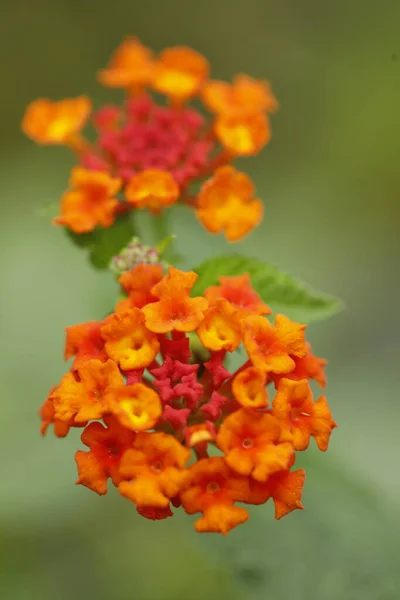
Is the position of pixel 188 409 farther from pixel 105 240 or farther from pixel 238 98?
pixel 238 98

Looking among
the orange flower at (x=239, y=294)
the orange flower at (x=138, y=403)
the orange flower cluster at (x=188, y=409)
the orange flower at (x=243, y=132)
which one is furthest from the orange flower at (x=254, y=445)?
the orange flower at (x=243, y=132)

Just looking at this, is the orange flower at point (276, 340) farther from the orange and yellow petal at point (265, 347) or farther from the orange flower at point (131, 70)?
the orange flower at point (131, 70)

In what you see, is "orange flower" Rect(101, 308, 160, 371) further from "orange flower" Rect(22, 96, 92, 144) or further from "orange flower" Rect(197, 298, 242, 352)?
"orange flower" Rect(22, 96, 92, 144)

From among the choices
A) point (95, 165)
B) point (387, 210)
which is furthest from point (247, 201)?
point (387, 210)

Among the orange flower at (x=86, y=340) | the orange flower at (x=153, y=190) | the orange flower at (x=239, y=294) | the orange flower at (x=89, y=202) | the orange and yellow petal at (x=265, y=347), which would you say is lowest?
the orange flower at (x=86, y=340)

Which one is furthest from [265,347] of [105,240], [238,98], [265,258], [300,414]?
[265,258]

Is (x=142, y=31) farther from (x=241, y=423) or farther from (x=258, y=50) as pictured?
(x=241, y=423)
